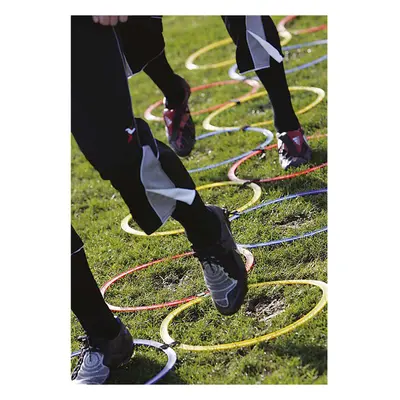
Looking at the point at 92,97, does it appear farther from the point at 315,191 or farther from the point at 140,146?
the point at 315,191

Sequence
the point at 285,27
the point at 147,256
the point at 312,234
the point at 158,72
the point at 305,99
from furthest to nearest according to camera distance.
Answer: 1. the point at 285,27
2. the point at 305,99
3. the point at 158,72
4. the point at 147,256
5. the point at 312,234

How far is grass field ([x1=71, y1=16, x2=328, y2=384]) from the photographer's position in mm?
4188

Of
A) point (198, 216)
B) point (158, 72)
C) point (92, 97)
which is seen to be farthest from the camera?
point (158, 72)

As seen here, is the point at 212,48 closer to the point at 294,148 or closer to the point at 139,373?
the point at 294,148

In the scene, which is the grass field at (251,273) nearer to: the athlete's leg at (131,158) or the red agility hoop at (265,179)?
the red agility hoop at (265,179)

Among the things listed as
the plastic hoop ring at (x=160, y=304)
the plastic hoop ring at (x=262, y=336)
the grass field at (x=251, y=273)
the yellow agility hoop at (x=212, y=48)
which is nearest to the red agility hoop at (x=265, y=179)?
the grass field at (x=251, y=273)

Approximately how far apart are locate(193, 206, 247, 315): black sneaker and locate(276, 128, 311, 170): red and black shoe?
174 centimetres

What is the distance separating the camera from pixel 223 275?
4.41 m

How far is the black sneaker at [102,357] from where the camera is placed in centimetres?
432

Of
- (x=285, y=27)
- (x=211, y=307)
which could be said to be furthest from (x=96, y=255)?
(x=285, y=27)

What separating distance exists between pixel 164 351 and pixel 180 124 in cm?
242

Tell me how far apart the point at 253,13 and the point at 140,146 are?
1917 millimetres

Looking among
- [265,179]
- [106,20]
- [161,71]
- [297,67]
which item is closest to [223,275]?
[106,20]

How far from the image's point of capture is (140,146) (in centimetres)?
412
